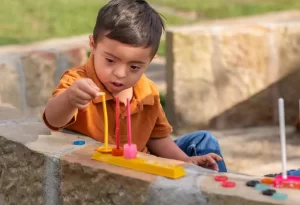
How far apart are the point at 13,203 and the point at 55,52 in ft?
7.04

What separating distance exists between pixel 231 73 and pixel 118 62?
2.51 meters

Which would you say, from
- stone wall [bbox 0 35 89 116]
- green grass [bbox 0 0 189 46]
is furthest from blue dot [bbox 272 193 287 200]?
green grass [bbox 0 0 189 46]

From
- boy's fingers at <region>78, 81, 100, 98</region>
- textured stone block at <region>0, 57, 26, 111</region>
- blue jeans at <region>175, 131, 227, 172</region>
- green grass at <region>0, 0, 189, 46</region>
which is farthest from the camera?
green grass at <region>0, 0, 189, 46</region>

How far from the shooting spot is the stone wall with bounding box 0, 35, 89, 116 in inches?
160

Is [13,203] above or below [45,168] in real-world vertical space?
below

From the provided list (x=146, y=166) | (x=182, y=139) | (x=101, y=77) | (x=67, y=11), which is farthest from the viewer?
(x=67, y=11)

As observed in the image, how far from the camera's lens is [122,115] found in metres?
2.70

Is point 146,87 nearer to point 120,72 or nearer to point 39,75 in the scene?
point 120,72

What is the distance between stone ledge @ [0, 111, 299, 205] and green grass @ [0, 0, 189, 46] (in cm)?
409

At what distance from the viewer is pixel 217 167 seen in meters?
2.72

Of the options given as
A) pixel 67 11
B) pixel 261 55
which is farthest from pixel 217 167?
pixel 67 11

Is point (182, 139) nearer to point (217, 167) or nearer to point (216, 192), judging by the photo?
point (217, 167)

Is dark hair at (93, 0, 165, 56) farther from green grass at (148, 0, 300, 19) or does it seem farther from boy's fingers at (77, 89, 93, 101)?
green grass at (148, 0, 300, 19)

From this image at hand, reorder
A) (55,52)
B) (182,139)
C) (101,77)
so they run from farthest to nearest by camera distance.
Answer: (55,52)
(182,139)
(101,77)
